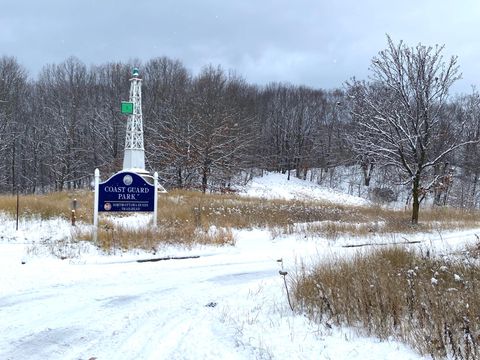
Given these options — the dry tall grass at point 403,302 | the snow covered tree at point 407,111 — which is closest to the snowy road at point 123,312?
the dry tall grass at point 403,302

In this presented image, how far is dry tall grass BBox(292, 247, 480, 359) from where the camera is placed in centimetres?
420

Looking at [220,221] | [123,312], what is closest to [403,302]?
[123,312]

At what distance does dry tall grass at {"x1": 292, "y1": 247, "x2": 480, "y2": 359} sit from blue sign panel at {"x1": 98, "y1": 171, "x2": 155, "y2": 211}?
689cm

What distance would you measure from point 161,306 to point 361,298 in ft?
9.07

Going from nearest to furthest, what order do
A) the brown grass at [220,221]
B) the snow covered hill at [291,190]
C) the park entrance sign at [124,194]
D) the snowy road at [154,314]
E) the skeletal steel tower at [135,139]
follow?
the snowy road at [154,314] → the brown grass at [220,221] → the park entrance sign at [124,194] → the skeletal steel tower at [135,139] → the snow covered hill at [291,190]

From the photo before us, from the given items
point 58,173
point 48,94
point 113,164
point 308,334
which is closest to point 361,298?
point 308,334

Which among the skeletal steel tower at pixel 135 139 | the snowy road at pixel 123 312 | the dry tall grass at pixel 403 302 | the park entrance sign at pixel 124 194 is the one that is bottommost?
the snowy road at pixel 123 312

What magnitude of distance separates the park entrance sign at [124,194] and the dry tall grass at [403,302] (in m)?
6.89

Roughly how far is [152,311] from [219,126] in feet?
109

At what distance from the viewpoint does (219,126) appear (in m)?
38.5

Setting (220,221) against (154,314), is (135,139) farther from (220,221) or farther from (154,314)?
(154,314)

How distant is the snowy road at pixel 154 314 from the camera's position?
4.51m

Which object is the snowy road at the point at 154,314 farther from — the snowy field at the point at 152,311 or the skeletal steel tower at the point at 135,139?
the skeletal steel tower at the point at 135,139

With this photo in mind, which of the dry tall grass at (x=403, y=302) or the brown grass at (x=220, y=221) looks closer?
the dry tall grass at (x=403, y=302)
